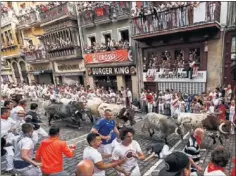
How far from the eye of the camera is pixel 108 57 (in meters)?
18.7

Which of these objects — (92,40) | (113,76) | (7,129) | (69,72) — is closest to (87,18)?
(92,40)

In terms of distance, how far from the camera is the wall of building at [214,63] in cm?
1328

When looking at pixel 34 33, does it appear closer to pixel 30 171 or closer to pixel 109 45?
pixel 109 45

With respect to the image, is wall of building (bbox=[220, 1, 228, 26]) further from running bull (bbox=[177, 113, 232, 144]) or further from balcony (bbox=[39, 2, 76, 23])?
balcony (bbox=[39, 2, 76, 23])

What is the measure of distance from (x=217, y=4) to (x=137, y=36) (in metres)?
5.47

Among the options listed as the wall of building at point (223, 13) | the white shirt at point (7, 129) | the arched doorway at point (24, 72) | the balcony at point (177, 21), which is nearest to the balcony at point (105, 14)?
the balcony at point (177, 21)

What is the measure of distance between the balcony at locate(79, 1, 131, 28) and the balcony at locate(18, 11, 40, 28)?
8377 millimetres

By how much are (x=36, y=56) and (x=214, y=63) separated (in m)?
21.6

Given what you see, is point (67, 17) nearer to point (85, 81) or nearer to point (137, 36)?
point (85, 81)

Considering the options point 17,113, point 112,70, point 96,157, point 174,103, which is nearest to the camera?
point 96,157

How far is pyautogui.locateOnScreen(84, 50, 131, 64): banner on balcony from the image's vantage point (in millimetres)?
17530

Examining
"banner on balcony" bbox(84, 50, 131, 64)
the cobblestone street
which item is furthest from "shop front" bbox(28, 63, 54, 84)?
the cobblestone street

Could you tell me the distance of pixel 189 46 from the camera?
14414 millimetres

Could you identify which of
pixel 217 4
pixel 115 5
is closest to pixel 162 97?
pixel 217 4
